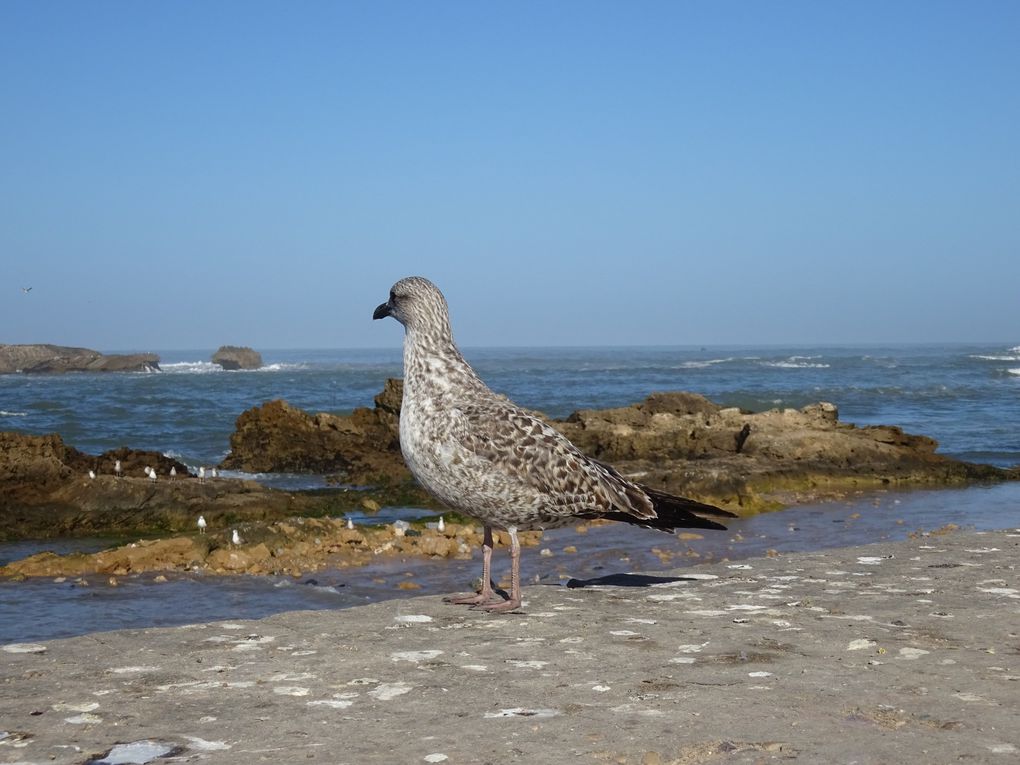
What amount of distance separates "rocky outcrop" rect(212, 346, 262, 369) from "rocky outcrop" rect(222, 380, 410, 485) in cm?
8083

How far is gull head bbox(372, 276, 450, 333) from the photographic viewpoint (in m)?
6.99

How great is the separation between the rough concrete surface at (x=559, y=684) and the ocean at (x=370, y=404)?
9.96ft

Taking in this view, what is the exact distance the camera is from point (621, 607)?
21.5 feet

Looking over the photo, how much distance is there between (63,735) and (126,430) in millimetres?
26532

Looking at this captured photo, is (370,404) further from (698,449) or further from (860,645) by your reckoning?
(860,645)

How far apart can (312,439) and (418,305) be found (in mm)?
15324

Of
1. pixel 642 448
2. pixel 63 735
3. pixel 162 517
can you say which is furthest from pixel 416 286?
pixel 642 448

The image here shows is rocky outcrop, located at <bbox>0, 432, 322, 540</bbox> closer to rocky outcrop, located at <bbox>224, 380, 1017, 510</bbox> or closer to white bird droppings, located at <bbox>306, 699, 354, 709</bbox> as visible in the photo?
rocky outcrop, located at <bbox>224, 380, 1017, 510</bbox>

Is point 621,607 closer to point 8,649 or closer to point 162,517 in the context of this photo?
point 8,649

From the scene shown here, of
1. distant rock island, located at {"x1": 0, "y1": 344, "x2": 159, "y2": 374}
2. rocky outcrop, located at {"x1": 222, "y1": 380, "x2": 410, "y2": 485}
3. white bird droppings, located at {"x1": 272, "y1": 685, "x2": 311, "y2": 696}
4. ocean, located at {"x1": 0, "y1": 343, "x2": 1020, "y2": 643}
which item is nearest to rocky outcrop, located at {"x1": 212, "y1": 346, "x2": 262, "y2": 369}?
distant rock island, located at {"x1": 0, "y1": 344, "x2": 159, "y2": 374}

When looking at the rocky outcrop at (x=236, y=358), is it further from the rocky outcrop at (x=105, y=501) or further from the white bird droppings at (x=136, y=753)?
the white bird droppings at (x=136, y=753)

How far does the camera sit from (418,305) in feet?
23.0

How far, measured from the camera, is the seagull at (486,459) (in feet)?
21.4

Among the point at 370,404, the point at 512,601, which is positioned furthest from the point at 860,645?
the point at 370,404
